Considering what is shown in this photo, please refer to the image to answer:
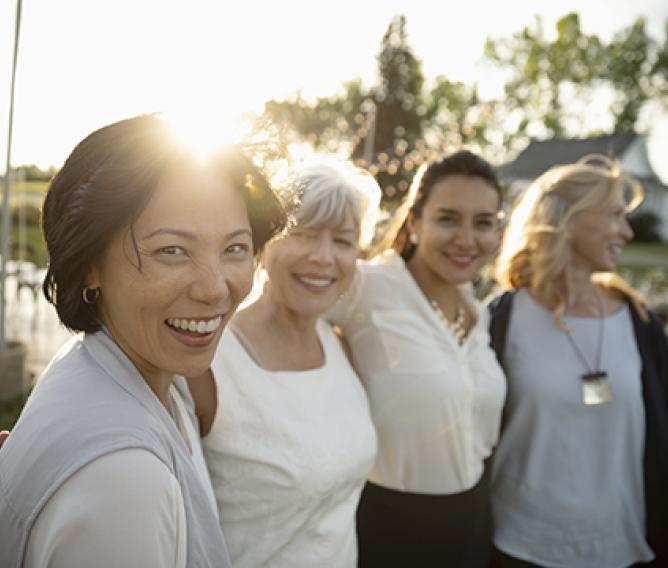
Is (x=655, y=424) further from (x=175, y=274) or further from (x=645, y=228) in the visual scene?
(x=645, y=228)

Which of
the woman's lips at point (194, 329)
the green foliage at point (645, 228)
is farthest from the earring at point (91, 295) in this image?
the green foliage at point (645, 228)

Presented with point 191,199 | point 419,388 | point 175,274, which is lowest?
point 419,388

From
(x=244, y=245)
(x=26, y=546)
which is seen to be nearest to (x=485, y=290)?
(x=244, y=245)

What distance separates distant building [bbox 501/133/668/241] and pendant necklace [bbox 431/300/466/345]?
41483mm

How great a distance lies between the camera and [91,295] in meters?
1.31

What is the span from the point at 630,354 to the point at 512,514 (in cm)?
104

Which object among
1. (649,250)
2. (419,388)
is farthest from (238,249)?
(649,250)

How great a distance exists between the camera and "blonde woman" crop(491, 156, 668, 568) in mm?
2846

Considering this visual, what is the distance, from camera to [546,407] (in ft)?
Result: 9.32

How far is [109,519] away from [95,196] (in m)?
0.62

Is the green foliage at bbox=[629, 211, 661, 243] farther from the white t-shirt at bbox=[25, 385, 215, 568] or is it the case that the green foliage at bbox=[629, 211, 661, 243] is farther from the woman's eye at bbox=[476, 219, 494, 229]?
the white t-shirt at bbox=[25, 385, 215, 568]

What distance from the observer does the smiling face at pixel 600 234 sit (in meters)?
3.10

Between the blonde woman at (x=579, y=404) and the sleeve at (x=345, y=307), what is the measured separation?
2.63ft

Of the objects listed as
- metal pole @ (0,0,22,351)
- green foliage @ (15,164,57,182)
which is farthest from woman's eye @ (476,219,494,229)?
green foliage @ (15,164,57,182)
